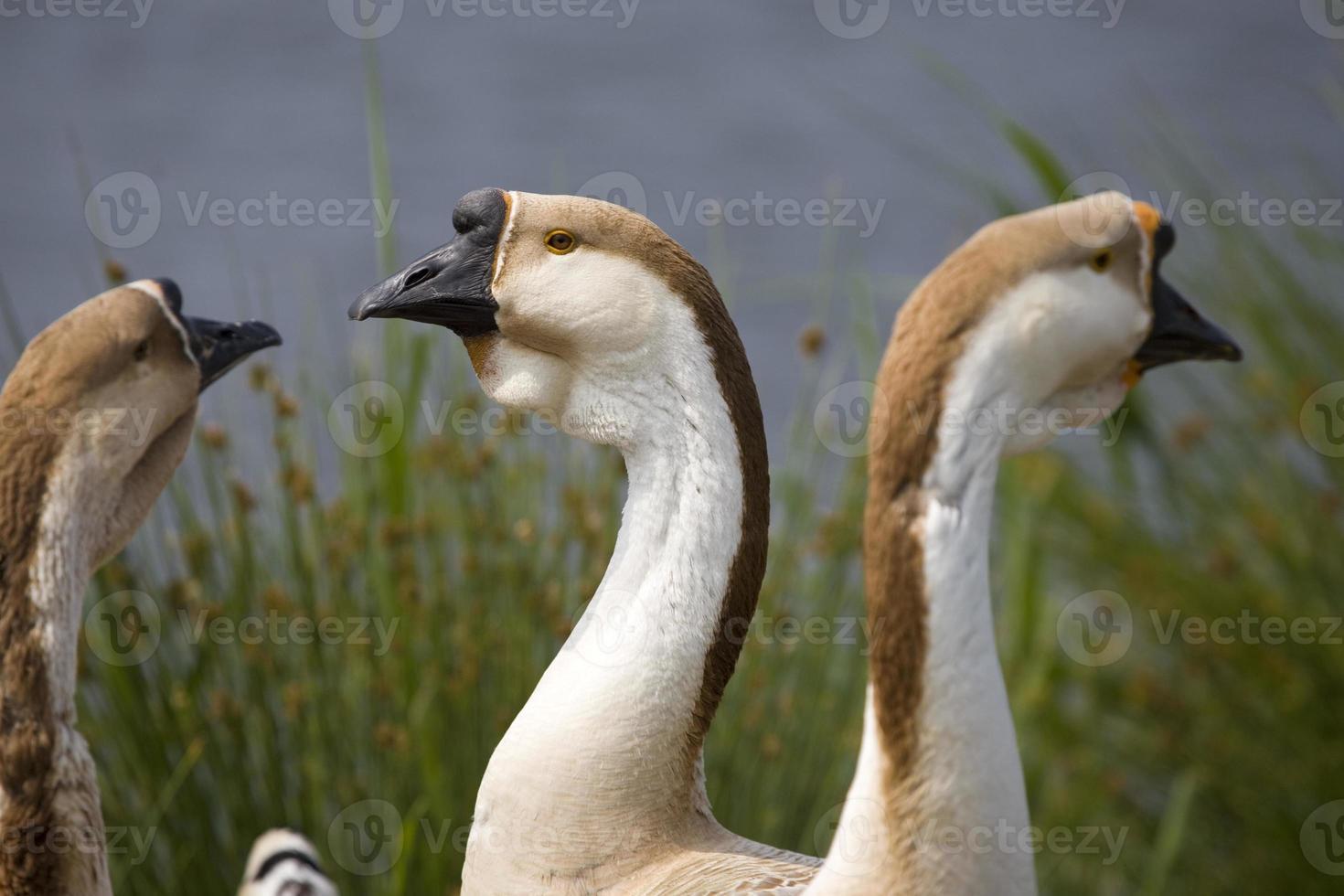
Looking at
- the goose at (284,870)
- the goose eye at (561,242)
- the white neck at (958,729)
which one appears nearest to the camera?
the white neck at (958,729)

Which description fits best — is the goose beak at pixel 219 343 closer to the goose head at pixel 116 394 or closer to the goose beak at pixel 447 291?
the goose head at pixel 116 394

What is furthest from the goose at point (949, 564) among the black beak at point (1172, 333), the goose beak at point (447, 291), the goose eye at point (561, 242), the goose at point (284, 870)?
the goose at point (284, 870)

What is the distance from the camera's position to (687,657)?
2.81m

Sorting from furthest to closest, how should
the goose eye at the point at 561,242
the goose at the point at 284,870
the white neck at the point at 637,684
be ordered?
the goose at the point at 284,870 → the goose eye at the point at 561,242 → the white neck at the point at 637,684

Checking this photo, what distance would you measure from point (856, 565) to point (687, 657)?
2.82m

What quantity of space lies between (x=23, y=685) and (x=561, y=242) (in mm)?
1227

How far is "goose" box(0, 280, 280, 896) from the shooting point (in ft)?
9.25

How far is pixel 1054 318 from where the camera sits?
7.55 feet

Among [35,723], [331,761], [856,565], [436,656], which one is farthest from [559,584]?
[35,723]

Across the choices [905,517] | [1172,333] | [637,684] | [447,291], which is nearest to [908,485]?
[905,517]

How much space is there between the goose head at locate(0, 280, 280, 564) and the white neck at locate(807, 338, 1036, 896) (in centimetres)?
159

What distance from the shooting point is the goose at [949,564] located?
2203 mm

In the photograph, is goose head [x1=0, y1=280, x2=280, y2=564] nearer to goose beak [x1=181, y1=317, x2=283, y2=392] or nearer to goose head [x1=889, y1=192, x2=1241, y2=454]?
goose beak [x1=181, y1=317, x2=283, y2=392]

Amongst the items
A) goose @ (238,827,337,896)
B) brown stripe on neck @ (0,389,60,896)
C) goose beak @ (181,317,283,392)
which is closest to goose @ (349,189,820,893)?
goose beak @ (181,317,283,392)
